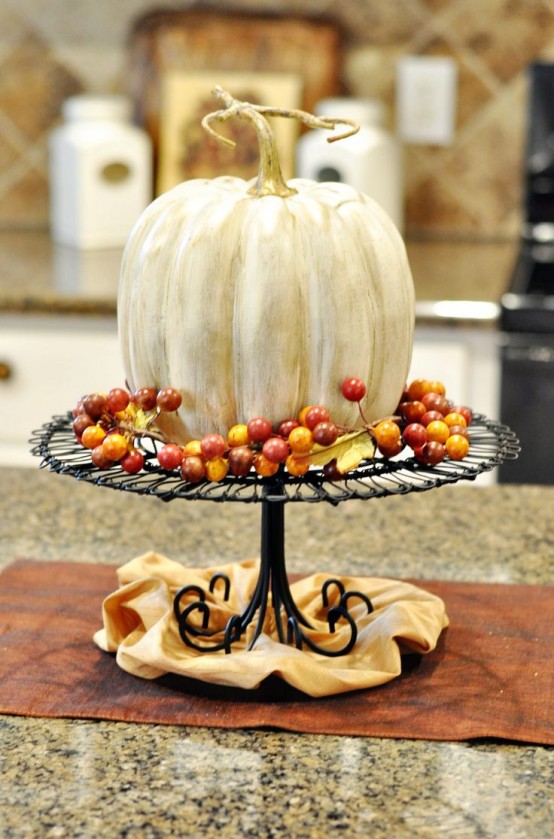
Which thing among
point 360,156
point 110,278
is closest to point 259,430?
point 110,278

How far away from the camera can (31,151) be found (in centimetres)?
288

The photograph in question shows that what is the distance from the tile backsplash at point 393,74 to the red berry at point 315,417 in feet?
6.76

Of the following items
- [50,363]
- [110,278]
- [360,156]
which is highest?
[360,156]

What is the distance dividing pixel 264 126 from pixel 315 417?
8.1 inches

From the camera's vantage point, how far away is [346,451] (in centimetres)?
84

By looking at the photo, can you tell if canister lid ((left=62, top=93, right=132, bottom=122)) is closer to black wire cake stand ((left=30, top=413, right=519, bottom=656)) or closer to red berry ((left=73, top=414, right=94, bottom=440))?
black wire cake stand ((left=30, top=413, right=519, bottom=656))

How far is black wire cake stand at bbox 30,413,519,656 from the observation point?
2.67 ft

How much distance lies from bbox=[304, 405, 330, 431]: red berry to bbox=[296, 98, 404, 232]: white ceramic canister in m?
1.67

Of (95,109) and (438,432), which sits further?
(95,109)

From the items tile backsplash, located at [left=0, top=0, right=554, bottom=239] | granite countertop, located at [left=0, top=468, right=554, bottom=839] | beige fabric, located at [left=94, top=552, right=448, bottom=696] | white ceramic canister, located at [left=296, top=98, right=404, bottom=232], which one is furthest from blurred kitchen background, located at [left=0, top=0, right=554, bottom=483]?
granite countertop, located at [left=0, top=468, right=554, bottom=839]

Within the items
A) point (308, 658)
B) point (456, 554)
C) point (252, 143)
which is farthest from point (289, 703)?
point (252, 143)

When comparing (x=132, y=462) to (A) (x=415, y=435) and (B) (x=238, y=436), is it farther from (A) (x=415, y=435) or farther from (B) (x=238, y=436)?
(A) (x=415, y=435)

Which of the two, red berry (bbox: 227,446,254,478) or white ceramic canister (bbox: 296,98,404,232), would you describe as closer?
red berry (bbox: 227,446,254,478)

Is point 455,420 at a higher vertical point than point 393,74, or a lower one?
lower
